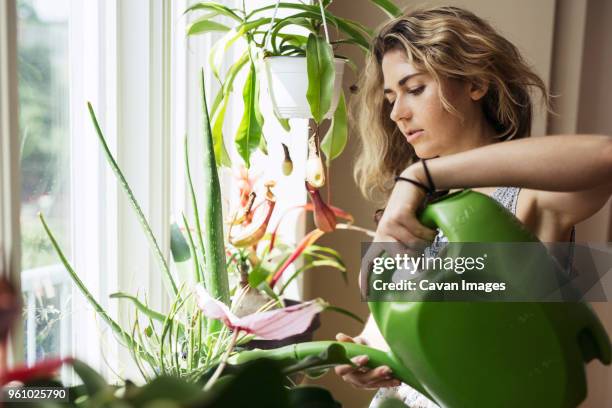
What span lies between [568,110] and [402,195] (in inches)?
59.1

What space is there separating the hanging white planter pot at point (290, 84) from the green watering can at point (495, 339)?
2.11 ft

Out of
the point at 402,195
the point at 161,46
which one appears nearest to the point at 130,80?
the point at 161,46

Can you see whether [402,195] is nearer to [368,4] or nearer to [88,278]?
[88,278]

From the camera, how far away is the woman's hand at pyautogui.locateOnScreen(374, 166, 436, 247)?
577 mm

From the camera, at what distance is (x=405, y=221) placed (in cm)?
58

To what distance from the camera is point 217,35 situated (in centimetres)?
152

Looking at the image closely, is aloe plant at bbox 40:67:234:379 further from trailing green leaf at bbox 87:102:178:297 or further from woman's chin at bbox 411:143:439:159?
woman's chin at bbox 411:143:439:159

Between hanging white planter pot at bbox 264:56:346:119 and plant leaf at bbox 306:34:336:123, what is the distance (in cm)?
8

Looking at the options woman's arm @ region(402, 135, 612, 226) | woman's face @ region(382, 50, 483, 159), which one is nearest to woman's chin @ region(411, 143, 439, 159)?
woman's face @ region(382, 50, 483, 159)

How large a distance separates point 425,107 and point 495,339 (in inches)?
23.2

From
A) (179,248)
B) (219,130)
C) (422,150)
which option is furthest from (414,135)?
(179,248)

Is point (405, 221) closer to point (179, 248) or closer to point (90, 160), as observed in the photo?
point (179, 248)

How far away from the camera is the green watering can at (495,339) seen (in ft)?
1.62

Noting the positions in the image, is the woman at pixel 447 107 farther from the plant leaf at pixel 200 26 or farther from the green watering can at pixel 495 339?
the plant leaf at pixel 200 26
